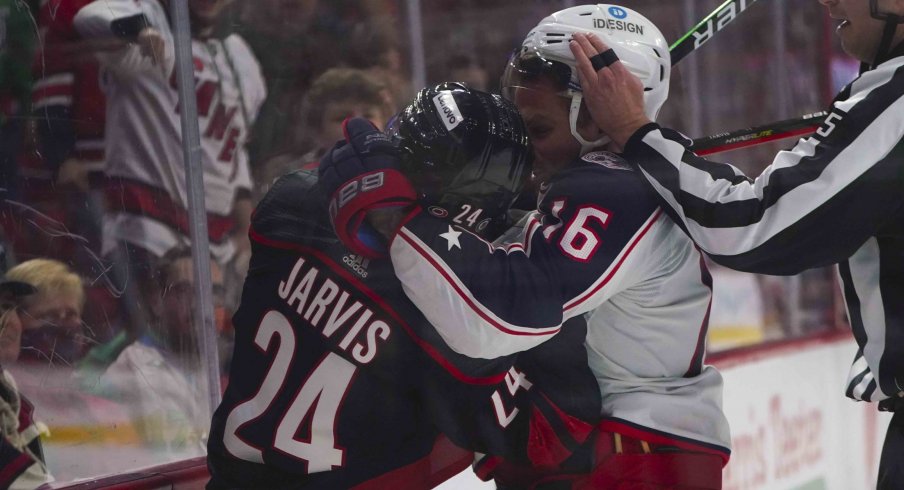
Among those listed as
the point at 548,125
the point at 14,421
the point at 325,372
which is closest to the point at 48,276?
the point at 14,421

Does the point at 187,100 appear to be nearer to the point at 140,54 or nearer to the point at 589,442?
the point at 140,54

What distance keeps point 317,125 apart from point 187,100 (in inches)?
6.2

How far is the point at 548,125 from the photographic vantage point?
131 centimetres

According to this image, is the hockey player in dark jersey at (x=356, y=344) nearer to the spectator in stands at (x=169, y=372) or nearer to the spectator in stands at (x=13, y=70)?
the spectator in stands at (x=169, y=372)

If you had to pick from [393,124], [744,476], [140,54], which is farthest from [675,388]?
[744,476]

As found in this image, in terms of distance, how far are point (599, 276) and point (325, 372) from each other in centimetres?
34

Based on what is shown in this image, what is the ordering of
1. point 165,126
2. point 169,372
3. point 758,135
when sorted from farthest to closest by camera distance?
point 758,135, point 169,372, point 165,126

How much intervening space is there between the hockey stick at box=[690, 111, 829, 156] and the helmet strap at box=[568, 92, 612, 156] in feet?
0.48

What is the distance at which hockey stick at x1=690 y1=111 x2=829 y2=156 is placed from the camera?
1.39 m

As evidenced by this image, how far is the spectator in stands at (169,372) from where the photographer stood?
49.0 inches

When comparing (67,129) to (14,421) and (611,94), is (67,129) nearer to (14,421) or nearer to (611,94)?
(14,421)

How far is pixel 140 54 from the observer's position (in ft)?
3.71

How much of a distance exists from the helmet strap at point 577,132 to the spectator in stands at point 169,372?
1.58 ft

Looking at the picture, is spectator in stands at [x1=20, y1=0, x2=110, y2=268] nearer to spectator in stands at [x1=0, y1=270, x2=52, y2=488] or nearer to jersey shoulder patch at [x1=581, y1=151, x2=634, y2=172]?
spectator in stands at [x1=0, y1=270, x2=52, y2=488]
